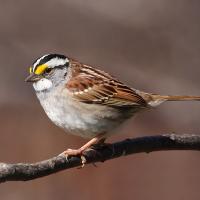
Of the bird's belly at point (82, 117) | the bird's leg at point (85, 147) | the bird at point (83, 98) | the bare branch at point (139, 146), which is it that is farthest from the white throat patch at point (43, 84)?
the bare branch at point (139, 146)

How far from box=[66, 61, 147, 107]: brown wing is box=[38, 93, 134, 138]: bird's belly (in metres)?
0.08

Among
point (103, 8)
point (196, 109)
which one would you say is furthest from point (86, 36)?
point (196, 109)

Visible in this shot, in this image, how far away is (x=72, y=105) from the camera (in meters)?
5.23

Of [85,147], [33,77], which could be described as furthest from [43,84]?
[85,147]

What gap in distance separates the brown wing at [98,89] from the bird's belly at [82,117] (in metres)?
0.08

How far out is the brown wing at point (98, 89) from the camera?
538 cm

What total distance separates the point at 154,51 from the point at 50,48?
1.11 m

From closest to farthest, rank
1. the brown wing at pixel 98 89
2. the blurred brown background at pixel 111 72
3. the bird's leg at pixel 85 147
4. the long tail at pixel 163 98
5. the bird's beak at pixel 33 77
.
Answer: the bird's leg at pixel 85 147, the bird's beak at pixel 33 77, the brown wing at pixel 98 89, the long tail at pixel 163 98, the blurred brown background at pixel 111 72

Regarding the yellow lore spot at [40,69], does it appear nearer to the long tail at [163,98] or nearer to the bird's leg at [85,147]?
the bird's leg at [85,147]

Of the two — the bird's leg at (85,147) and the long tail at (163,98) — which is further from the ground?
the long tail at (163,98)

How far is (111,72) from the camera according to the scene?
27.7ft

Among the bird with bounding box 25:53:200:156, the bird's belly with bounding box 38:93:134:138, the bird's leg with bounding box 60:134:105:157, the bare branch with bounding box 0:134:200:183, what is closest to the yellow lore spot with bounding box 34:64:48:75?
the bird with bounding box 25:53:200:156

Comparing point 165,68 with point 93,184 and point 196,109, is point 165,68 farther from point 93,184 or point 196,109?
point 93,184

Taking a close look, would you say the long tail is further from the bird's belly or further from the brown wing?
the bird's belly
